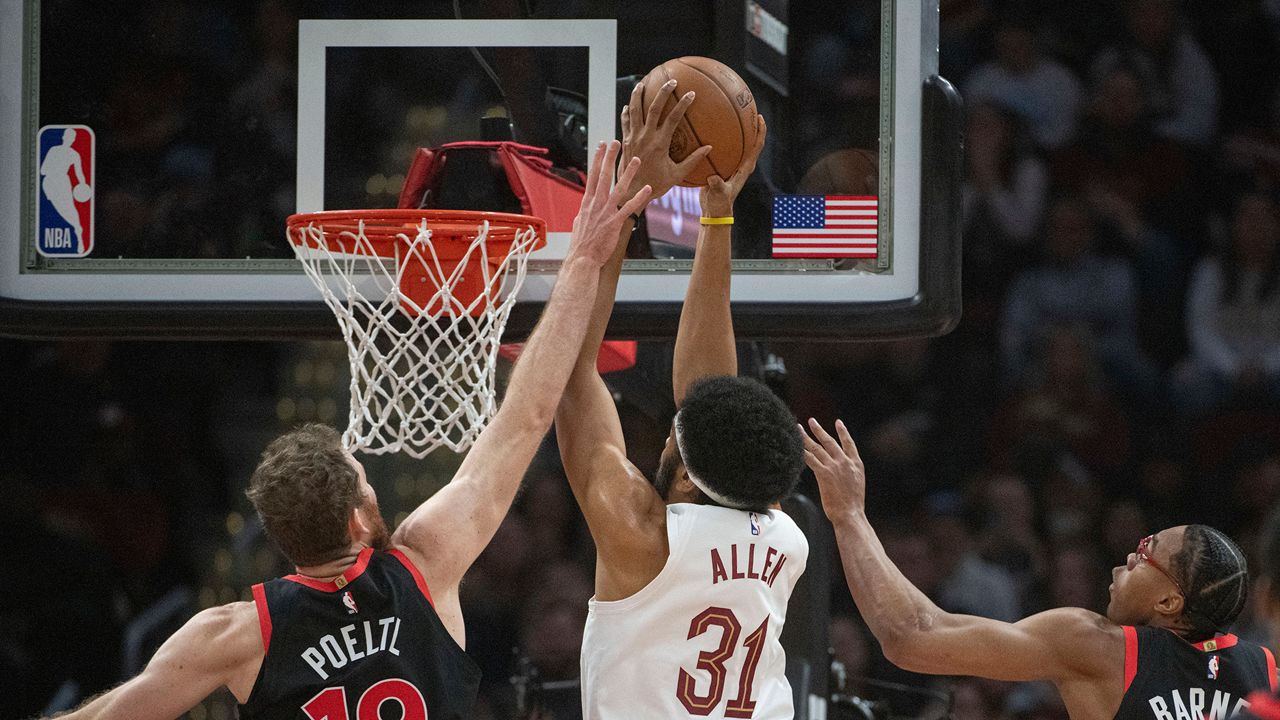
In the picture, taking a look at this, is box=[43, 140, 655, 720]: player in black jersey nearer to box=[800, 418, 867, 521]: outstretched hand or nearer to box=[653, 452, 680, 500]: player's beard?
box=[653, 452, 680, 500]: player's beard

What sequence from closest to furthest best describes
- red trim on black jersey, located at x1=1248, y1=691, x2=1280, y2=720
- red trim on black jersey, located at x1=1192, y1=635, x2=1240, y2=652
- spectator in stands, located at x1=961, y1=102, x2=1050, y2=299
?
red trim on black jersey, located at x1=1248, y1=691, x2=1280, y2=720
red trim on black jersey, located at x1=1192, y1=635, x2=1240, y2=652
spectator in stands, located at x1=961, y1=102, x2=1050, y2=299

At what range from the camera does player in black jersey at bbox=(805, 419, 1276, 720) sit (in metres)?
2.88

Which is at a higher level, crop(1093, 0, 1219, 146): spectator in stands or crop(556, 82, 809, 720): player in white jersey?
crop(1093, 0, 1219, 146): spectator in stands

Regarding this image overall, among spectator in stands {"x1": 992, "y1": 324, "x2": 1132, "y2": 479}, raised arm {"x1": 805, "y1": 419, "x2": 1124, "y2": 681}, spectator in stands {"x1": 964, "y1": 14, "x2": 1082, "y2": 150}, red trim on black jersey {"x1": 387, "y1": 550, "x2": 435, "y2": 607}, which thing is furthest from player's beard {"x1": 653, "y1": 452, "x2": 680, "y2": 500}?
spectator in stands {"x1": 964, "y1": 14, "x2": 1082, "y2": 150}

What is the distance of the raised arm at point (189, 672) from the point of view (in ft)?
7.69

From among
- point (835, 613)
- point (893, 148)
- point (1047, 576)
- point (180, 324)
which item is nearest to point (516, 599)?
point (835, 613)

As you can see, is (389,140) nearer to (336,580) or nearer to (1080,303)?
(336,580)

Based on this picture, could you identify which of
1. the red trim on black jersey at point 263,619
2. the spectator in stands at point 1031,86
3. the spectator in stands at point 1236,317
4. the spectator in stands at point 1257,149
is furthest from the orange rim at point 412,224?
the spectator in stands at point 1257,149

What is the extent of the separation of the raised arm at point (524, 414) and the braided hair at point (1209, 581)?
1.35 m

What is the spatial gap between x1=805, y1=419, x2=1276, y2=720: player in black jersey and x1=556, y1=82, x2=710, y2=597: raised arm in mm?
586

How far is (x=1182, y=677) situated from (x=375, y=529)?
1680 millimetres

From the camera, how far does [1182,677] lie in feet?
9.46

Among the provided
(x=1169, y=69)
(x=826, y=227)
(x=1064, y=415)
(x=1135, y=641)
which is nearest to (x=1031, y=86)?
(x=1169, y=69)

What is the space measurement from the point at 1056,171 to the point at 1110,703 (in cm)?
449
